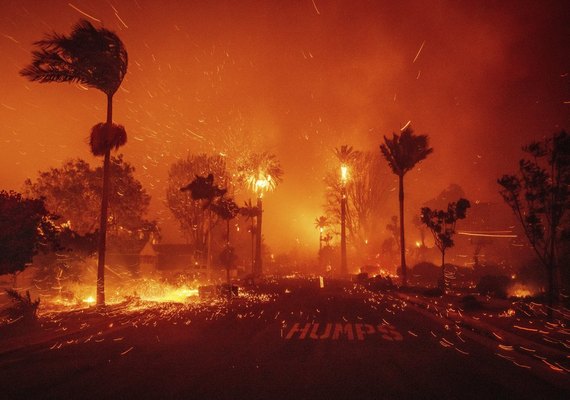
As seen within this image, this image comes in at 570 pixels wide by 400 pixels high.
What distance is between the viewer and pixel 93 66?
2158cm

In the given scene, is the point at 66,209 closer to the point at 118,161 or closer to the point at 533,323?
the point at 118,161

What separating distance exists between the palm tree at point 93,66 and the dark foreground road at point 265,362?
817 cm

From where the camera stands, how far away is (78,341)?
13.0m

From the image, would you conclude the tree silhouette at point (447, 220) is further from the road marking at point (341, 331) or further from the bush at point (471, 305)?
the road marking at point (341, 331)

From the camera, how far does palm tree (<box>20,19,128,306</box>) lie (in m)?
20.7

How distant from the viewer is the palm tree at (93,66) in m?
20.7

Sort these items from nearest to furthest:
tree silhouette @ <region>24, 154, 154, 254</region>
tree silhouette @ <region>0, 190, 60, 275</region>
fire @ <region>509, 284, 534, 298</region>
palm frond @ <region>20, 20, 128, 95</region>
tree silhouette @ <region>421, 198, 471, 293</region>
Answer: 1. tree silhouette @ <region>0, 190, 60, 275</region>
2. palm frond @ <region>20, 20, 128, 95</region>
3. fire @ <region>509, 284, 534, 298</region>
4. tree silhouette @ <region>421, 198, 471, 293</region>
5. tree silhouette @ <region>24, 154, 154, 254</region>

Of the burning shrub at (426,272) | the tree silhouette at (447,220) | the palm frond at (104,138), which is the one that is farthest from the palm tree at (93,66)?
the burning shrub at (426,272)

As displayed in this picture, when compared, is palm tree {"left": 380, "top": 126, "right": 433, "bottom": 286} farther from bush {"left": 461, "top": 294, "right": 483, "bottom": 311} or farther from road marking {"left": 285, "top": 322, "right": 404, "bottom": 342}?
road marking {"left": 285, "top": 322, "right": 404, "bottom": 342}

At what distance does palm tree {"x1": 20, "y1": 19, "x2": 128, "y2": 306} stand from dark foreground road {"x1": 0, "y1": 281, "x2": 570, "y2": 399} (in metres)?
8.17

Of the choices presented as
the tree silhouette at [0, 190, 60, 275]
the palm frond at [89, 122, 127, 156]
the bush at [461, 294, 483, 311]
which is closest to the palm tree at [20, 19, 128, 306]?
the palm frond at [89, 122, 127, 156]

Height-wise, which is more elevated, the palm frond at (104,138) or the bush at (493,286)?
the palm frond at (104,138)

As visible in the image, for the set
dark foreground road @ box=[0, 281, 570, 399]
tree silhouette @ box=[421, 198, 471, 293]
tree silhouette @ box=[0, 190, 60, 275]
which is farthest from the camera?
tree silhouette @ box=[421, 198, 471, 293]

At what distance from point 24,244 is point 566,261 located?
30.3 meters
